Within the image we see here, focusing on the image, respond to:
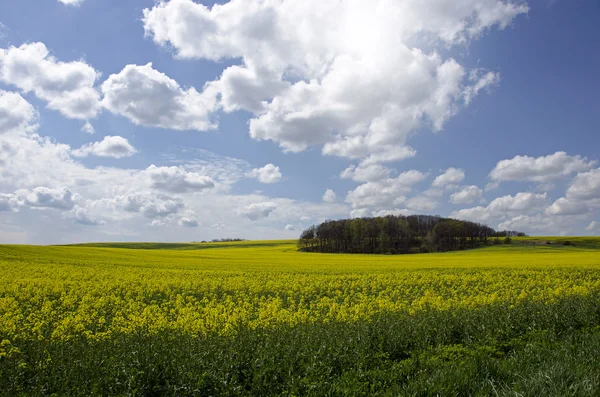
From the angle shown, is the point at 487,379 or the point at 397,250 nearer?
the point at 487,379

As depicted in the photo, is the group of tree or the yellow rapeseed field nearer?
the yellow rapeseed field

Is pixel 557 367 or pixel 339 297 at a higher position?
pixel 557 367

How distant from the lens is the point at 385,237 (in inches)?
3506

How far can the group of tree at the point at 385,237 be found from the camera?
88.8 m

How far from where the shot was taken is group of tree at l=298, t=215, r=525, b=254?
291 ft

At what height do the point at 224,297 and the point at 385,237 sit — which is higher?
the point at 385,237

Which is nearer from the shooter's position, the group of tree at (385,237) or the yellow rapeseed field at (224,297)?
A: the yellow rapeseed field at (224,297)

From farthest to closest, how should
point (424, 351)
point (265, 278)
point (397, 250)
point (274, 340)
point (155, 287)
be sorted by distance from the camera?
point (397, 250), point (265, 278), point (155, 287), point (274, 340), point (424, 351)

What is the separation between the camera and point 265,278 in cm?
2266

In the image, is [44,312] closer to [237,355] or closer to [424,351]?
[237,355]

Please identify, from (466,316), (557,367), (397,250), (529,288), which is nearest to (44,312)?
(466,316)

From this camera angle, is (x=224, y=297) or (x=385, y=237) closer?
(x=224, y=297)

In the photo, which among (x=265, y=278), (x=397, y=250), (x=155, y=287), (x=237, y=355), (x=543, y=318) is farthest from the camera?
(x=397, y=250)

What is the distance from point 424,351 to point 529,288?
15.7m
